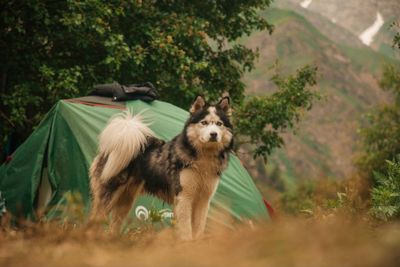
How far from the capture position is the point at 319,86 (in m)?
159

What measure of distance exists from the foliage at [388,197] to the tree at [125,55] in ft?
19.5

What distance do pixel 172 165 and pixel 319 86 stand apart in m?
155

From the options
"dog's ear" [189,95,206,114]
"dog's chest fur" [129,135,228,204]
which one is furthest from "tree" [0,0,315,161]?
"dog's ear" [189,95,206,114]

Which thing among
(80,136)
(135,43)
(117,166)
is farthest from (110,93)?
(135,43)

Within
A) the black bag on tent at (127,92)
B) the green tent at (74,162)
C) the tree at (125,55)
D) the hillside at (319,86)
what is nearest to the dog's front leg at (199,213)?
the green tent at (74,162)

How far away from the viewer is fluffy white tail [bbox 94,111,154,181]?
706 centimetres

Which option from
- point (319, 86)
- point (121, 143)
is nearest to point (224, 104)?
point (121, 143)

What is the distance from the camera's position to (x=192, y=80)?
13.1 metres

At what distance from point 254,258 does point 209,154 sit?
176 inches

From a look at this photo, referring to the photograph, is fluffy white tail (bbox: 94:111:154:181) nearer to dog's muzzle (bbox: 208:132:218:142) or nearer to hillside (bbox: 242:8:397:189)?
dog's muzzle (bbox: 208:132:218:142)

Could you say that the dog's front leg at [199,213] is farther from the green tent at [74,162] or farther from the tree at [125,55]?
the tree at [125,55]

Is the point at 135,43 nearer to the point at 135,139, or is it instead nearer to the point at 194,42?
the point at 194,42

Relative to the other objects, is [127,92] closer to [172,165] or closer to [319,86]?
[172,165]

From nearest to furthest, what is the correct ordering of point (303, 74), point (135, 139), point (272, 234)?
1. point (272, 234)
2. point (135, 139)
3. point (303, 74)
